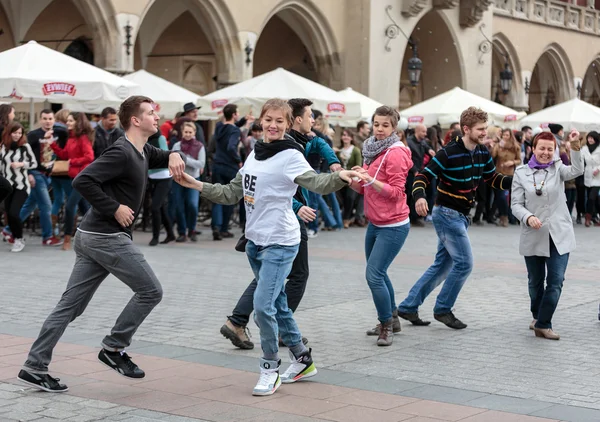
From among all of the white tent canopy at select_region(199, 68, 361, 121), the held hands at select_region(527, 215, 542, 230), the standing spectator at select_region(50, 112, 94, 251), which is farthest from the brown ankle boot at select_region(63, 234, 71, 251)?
the held hands at select_region(527, 215, 542, 230)

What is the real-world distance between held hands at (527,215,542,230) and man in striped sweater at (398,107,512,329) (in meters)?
0.35

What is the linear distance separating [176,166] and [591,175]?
50.7 feet

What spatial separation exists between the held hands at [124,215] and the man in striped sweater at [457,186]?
2.73 metres

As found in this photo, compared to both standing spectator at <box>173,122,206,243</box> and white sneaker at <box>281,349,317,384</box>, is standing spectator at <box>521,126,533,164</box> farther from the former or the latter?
white sneaker at <box>281,349,317,384</box>

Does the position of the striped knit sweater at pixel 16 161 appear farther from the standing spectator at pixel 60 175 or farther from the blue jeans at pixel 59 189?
the blue jeans at pixel 59 189

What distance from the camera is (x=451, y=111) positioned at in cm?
2366

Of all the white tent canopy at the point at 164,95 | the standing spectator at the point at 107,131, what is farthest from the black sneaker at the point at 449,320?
the white tent canopy at the point at 164,95

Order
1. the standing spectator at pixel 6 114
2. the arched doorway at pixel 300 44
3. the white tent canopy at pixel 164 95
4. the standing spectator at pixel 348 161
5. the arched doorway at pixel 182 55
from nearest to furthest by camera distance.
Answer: the standing spectator at pixel 6 114
the standing spectator at pixel 348 161
the white tent canopy at pixel 164 95
the arched doorway at pixel 300 44
the arched doorway at pixel 182 55

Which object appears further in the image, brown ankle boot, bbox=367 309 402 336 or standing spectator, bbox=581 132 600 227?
standing spectator, bbox=581 132 600 227

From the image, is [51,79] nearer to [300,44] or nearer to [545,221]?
[545,221]

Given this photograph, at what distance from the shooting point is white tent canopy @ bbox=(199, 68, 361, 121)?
1898cm

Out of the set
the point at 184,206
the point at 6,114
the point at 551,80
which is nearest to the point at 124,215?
the point at 6,114

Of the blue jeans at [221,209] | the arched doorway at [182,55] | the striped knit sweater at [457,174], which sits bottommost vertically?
the blue jeans at [221,209]

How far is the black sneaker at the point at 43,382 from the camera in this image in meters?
6.01
